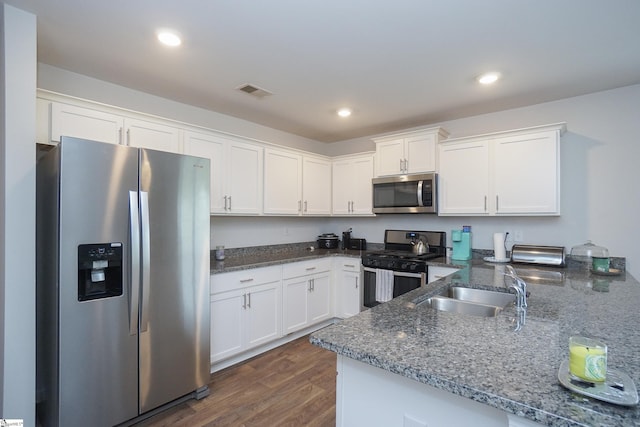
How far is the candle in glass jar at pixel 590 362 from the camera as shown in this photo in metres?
0.77

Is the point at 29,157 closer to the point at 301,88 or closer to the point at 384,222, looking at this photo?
the point at 301,88

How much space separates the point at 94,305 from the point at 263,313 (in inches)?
59.3

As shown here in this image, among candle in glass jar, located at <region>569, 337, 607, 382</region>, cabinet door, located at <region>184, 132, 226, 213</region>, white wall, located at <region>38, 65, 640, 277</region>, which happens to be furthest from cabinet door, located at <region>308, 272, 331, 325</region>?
candle in glass jar, located at <region>569, 337, 607, 382</region>

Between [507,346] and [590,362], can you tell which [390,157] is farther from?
[590,362]

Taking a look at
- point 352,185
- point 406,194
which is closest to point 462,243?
point 406,194

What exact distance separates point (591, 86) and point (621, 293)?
1.86 meters

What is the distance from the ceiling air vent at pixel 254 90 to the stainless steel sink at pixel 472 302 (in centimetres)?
220

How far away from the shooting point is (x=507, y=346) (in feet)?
3.44

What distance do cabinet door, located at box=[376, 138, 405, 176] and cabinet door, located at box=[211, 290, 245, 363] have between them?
2156mm

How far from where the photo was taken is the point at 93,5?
1674 millimetres

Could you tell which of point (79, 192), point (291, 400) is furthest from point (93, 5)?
point (291, 400)

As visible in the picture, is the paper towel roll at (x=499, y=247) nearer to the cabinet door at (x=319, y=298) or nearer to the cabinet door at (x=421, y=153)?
the cabinet door at (x=421, y=153)

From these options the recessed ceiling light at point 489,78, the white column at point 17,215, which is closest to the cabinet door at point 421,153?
the recessed ceiling light at point 489,78

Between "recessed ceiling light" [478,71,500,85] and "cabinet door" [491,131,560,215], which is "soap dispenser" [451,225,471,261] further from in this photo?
"recessed ceiling light" [478,71,500,85]
